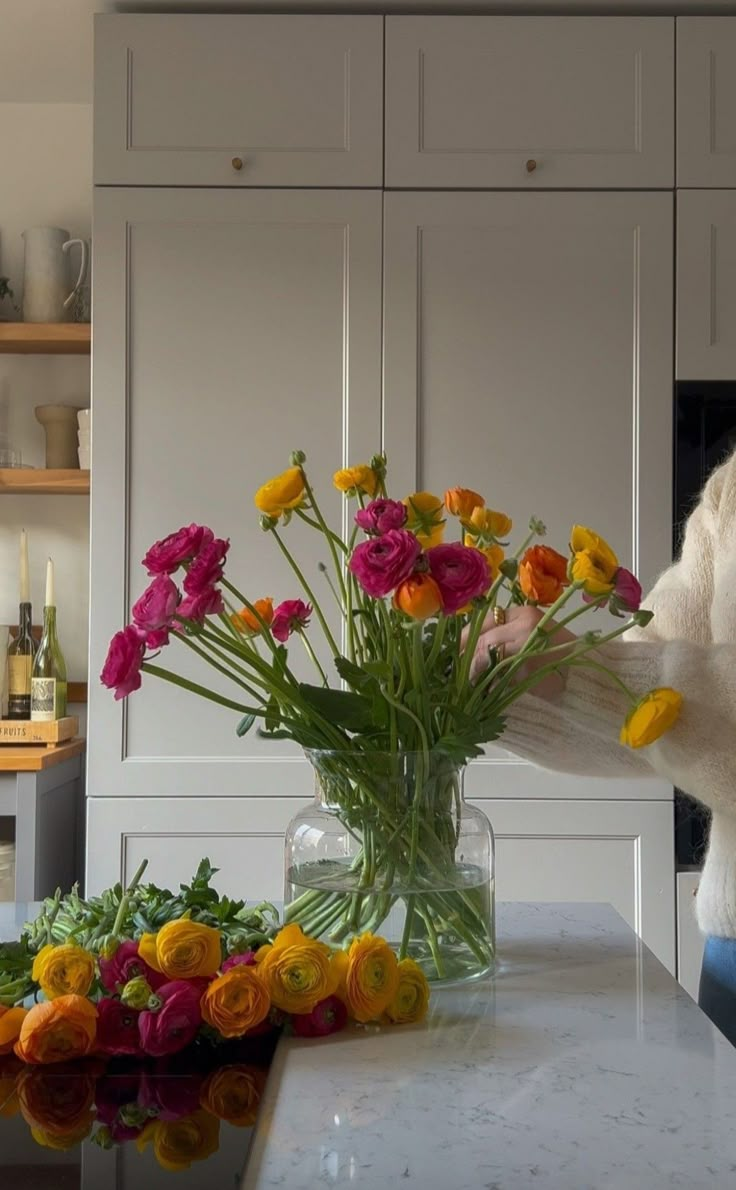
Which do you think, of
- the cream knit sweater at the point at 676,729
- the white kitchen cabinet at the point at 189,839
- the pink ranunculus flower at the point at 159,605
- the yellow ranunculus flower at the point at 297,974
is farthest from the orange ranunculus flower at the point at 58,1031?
the white kitchen cabinet at the point at 189,839

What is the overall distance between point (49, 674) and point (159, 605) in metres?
2.06

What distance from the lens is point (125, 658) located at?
0.83 meters

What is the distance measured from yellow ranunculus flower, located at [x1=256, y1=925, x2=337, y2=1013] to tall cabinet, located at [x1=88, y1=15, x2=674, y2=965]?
1.64 m

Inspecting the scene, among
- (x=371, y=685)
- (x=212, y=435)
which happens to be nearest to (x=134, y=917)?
(x=371, y=685)

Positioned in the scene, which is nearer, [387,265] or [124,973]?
[124,973]

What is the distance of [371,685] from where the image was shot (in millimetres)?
884

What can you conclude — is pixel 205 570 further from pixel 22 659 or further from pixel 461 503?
pixel 22 659

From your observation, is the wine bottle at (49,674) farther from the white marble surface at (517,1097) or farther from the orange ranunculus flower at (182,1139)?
the orange ranunculus flower at (182,1139)

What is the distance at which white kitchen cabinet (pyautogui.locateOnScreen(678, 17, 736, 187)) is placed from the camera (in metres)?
2.45

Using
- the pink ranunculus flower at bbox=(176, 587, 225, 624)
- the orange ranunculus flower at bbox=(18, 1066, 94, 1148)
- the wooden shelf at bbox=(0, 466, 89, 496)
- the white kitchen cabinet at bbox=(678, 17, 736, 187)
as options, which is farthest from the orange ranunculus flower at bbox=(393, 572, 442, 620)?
the wooden shelf at bbox=(0, 466, 89, 496)

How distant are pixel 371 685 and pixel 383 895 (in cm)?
15

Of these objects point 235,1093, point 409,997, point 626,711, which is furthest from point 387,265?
point 235,1093

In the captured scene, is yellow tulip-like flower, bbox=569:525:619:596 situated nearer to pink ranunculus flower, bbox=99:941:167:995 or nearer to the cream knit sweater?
the cream knit sweater

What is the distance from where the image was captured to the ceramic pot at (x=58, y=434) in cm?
285
